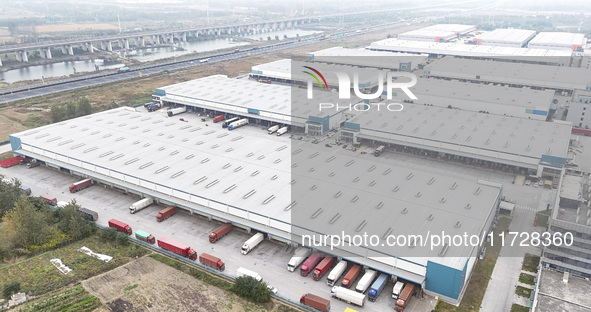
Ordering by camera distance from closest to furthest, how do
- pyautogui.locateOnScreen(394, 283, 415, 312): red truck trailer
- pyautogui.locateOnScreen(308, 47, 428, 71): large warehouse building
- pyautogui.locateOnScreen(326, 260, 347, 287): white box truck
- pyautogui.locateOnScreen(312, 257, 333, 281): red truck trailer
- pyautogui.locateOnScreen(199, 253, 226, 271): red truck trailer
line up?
pyautogui.locateOnScreen(394, 283, 415, 312): red truck trailer, pyautogui.locateOnScreen(326, 260, 347, 287): white box truck, pyautogui.locateOnScreen(312, 257, 333, 281): red truck trailer, pyautogui.locateOnScreen(199, 253, 226, 271): red truck trailer, pyautogui.locateOnScreen(308, 47, 428, 71): large warehouse building

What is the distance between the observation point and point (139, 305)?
2980 centimetres

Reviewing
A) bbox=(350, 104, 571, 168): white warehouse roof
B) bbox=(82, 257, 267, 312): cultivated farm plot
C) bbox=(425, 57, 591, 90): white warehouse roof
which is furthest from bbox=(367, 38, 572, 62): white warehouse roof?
bbox=(82, 257, 267, 312): cultivated farm plot

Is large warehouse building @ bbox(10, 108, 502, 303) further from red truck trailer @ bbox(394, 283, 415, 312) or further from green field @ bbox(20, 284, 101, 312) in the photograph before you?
green field @ bbox(20, 284, 101, 312)

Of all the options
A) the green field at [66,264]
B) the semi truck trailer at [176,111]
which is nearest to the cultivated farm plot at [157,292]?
the green field at [66,264]

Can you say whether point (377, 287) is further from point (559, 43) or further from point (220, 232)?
point (559, 43)

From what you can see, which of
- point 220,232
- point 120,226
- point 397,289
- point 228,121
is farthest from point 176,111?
point 397,289

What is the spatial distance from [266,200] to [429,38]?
146 meters

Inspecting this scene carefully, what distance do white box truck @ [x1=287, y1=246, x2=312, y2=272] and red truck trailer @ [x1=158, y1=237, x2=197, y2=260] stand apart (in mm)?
8377

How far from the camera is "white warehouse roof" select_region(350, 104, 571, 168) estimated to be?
5100 cm

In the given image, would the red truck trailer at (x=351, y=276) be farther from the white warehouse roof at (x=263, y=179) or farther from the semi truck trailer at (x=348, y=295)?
the white warehouse roof at (x=263, y=179)

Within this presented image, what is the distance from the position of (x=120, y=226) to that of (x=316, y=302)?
2025 centimetres

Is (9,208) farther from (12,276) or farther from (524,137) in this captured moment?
(524,137)

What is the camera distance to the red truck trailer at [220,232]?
3706 cm

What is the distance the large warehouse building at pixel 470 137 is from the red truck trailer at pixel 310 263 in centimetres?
2711
